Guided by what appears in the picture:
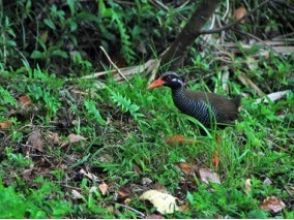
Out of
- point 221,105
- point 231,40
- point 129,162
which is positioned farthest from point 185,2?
point 129,162

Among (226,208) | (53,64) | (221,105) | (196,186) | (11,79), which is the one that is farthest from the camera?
(53,64)

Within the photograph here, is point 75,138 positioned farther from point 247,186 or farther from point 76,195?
point 247,186

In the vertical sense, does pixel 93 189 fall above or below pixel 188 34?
below

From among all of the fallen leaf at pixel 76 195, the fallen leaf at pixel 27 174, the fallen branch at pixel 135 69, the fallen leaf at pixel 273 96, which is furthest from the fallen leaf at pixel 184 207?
the fallen branch at pixel 135 69

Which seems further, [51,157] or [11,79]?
[11,79]

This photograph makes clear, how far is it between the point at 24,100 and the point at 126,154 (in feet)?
3.99

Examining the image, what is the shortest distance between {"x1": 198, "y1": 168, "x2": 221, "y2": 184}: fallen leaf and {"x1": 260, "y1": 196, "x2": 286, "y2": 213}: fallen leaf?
385mm

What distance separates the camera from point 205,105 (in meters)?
6.37

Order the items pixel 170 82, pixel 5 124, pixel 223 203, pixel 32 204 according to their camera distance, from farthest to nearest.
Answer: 1. pixel 170 82
2. pixel 5 124
3. pixel 223 203
4. pixel 32 204

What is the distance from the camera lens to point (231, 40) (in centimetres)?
858

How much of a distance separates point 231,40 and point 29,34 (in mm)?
2204

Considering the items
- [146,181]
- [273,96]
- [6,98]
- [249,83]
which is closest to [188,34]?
[249,83]

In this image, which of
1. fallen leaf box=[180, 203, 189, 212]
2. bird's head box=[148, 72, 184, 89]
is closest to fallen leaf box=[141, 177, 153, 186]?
fallen leaf box=[180, 203, 189, 212]

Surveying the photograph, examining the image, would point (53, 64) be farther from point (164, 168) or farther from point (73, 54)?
point (164, 168)
